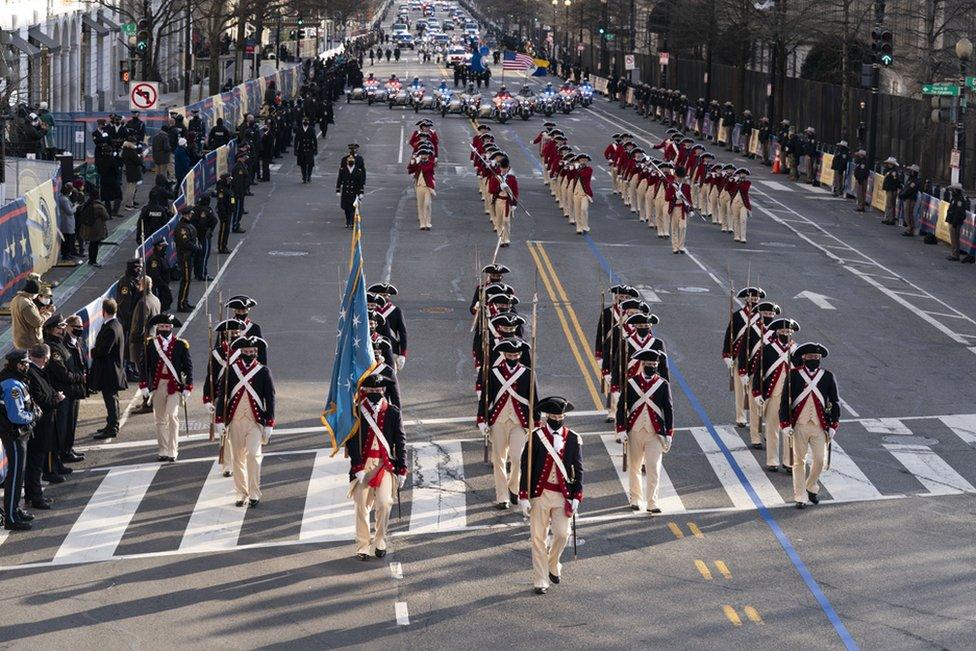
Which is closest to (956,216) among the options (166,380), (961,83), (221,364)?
(961,83)

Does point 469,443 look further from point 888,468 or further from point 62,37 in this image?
point 62,37

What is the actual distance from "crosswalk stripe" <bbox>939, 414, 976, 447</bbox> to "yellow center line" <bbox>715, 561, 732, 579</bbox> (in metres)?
6.16

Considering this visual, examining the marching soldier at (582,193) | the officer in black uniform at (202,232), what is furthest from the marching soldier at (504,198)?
the officer in black uniform at (202,232)

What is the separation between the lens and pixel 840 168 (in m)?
47.2

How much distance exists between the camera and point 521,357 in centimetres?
1809

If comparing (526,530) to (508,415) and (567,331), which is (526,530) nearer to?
(508,415)

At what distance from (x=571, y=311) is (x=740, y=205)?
9.28 metres

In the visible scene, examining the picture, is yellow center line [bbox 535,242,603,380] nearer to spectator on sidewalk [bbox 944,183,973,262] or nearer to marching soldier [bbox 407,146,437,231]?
marching soldier [bbox 407,146,437,231]

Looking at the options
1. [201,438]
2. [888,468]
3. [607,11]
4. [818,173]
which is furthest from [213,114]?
[607,11]

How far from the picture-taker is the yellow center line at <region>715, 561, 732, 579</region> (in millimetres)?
15537

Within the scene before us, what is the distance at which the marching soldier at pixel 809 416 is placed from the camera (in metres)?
17.8

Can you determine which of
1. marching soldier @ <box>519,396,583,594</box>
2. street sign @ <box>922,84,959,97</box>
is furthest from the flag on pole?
street sign @ <box>922,84,959,97</box>

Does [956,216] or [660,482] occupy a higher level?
[956,216]

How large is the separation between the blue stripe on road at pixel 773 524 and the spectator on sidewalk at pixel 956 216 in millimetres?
13015
